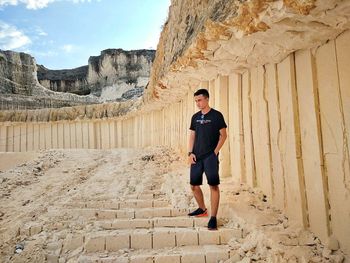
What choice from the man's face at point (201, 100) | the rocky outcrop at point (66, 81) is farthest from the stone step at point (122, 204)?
the rocky outcrop at point (66, 81)

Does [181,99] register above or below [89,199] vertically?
above

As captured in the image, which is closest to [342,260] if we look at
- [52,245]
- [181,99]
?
[52,245]

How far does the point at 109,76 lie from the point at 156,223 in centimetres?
2603

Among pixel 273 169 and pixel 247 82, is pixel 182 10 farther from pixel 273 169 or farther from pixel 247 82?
pixel 273 169

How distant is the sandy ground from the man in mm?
375

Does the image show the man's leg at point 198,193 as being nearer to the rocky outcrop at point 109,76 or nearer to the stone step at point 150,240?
the stone step at point 150,240

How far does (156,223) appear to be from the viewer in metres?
3.43

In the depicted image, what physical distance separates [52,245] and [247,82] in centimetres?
297

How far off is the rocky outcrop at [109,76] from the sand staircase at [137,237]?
23.2 metres

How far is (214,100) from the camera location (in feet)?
16.2

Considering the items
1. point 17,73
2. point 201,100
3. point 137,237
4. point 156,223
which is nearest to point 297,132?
point 201,100

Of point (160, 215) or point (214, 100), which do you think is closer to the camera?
point (160, 215)

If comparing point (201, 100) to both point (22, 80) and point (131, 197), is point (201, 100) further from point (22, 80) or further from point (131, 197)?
point (22, 80)

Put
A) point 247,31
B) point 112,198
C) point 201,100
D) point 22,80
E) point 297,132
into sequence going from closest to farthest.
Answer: point 247,31
point 297,132
point 201,100
point 112,198
point 22,80
